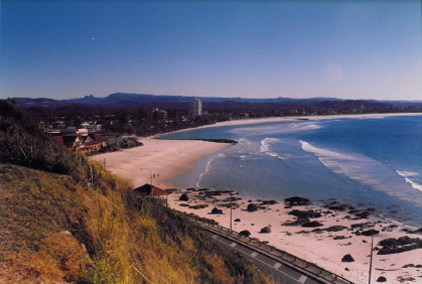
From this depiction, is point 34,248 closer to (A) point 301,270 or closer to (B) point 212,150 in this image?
(A) point 301,270

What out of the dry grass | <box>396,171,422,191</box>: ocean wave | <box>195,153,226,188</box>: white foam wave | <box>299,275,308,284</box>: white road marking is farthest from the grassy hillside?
<box>396,171,422,191</box>: ocean wave

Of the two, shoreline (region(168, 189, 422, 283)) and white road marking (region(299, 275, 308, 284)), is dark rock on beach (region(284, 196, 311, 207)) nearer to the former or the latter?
shoreline (region(168, 189, 422, 283))

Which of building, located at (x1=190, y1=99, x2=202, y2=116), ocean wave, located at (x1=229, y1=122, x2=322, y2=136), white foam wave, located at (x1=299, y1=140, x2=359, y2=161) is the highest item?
building, located at (x1=190, y1=99, x2=202, y2=116)

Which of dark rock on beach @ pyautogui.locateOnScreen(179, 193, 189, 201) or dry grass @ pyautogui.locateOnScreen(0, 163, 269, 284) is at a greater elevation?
dry grass @ pyautogui.locateOnScreen(0, 163, 269, 284)

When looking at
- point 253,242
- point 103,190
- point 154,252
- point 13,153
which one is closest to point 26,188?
point 103,190

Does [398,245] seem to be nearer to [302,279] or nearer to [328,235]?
[328,235]

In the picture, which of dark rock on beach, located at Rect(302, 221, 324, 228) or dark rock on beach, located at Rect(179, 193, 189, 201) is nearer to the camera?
dark rock on beach, located at Rect(302, 221, 324, 228)

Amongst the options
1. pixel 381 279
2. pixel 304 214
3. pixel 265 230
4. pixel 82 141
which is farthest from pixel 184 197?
pixel 82 141

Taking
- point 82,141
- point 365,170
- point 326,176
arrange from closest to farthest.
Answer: point 326,176 → point 365,170 → point 82,141
